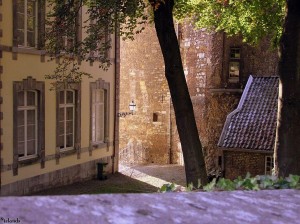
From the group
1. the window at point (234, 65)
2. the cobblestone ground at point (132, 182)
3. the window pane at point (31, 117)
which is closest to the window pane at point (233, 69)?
the window at point (234, 65)

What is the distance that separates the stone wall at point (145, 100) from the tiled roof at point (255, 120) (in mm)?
7026

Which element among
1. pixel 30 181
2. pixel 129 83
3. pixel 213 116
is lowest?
pixel 30 181

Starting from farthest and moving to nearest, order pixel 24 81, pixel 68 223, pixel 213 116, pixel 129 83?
pixel 129 83 < pixel 213 116 < pixel 24 81 < pixel 68 223

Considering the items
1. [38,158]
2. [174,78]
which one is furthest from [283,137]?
[38,158]

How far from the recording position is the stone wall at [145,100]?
27.5 metres

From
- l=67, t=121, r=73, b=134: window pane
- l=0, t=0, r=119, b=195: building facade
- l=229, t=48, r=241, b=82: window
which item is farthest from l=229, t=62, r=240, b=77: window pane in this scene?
l=67, t=121, r=73, b=134: window pane

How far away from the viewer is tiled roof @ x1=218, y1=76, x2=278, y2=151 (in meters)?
19.1

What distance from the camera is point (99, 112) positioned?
66.9ft

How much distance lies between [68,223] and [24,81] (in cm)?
1405

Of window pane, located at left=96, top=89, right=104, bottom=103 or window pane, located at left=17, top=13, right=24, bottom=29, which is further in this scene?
window pane, located at left=96, top=89, right=104, bottom=103

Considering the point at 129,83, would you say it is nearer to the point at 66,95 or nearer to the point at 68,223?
the point at 66,95

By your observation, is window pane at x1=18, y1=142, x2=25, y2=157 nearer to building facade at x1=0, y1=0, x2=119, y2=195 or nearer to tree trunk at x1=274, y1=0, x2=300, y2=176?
building facade at x1=0, y1=0, x2=119, y2=195

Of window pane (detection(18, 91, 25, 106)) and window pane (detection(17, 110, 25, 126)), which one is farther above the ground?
window pane (detection(18, 91, 25, 106))

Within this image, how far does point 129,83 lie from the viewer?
2869cm
